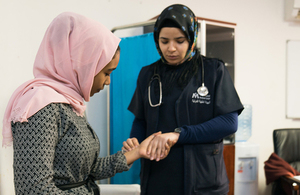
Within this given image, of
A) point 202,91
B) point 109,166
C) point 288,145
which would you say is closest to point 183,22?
point 202,91

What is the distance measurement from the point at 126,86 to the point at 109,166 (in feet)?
3.87

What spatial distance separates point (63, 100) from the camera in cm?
90

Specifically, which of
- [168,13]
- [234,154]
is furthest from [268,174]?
[168,13]

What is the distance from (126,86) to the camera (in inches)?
89.5

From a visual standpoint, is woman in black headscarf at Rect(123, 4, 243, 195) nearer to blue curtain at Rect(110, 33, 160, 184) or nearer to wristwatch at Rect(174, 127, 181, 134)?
wristwatch at Rect(174, 127, 181, 134)

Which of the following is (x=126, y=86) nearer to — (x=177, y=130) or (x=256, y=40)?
(x=177, y=130)

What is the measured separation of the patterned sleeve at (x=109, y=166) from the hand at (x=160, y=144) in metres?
0.13

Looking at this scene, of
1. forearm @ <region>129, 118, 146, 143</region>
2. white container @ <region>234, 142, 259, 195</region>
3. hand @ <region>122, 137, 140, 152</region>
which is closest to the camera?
hand @ <region>122, 137, 140, 152</region>

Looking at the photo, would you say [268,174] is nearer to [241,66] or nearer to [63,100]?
[241,66]

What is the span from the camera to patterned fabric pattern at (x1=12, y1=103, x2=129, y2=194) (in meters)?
0.78

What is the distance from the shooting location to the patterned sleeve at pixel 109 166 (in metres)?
1.12

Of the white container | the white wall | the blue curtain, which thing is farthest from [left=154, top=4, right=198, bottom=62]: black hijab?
the white container

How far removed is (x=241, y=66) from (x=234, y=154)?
1.24 metres

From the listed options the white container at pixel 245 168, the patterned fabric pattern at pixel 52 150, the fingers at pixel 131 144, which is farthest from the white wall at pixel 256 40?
the patterned fabric pattern at pixel 52 150
